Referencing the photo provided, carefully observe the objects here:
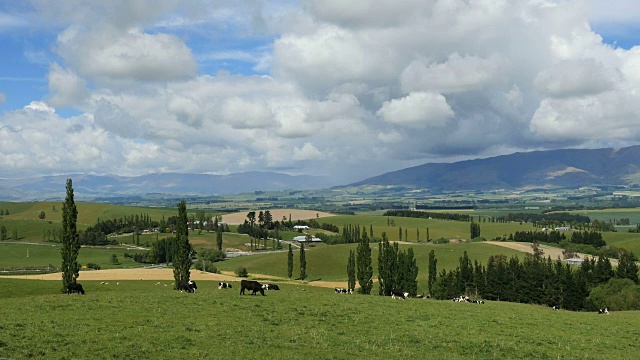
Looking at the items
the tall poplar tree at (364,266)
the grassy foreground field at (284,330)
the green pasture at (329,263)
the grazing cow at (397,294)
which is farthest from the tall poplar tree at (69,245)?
the green pasture at (329,263)

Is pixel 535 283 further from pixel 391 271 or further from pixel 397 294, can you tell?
pixel 397 294

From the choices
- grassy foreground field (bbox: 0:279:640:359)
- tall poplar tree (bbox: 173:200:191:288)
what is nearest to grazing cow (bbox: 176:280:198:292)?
grassy foreground field (bbox: 0:279:640:359)

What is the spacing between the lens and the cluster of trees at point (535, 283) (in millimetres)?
117250

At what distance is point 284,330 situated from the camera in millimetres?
35062

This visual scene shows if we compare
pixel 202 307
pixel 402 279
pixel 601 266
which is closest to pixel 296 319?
pixel 202 307

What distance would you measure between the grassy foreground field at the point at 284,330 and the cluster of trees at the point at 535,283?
73571mm

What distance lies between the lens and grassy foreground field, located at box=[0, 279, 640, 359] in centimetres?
2825

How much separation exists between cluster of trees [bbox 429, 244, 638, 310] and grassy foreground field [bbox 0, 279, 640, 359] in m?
73.6

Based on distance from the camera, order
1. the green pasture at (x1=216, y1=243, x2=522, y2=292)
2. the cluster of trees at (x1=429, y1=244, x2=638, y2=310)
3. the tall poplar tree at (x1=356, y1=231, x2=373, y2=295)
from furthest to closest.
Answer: the green pasture at (x1=216, y1=243, x2=522, y2=292) < the cluster of trees at (x1=429, y1=244, x2=638, y2=310) < the tall poplar tree at (x1=356, y1=231, x2=373, y2=295)

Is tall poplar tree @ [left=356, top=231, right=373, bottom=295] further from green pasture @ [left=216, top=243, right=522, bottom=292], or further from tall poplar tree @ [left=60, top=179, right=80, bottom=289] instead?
tall poplar tree @ [left=60, top=179, right=80, bottom=289]

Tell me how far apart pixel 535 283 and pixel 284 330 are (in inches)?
4202

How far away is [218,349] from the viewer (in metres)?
28.3

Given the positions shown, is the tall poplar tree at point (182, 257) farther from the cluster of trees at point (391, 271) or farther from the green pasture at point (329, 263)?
the green pasture at point (329, 263)

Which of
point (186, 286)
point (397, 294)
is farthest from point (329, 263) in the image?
point (186, 286)
